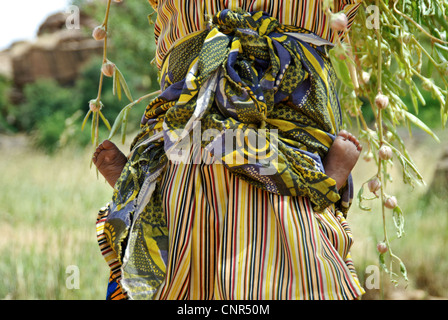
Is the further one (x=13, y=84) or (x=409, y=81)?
(x=13, y=84)

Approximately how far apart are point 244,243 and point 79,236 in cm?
306

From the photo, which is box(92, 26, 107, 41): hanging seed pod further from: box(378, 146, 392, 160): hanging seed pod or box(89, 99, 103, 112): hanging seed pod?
box(378, 146, 392, 160): hanging seed pod

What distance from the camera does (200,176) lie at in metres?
1.17

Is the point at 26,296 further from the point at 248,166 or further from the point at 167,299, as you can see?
the point at 248,166

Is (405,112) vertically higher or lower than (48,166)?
lower

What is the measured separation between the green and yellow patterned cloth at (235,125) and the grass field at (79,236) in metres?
0.68

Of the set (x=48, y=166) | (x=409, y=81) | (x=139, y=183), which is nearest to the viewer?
(x=139, y=183)

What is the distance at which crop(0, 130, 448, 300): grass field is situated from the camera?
313 centimetres

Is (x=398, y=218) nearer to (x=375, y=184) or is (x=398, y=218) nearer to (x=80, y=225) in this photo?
(x=375, y=184)

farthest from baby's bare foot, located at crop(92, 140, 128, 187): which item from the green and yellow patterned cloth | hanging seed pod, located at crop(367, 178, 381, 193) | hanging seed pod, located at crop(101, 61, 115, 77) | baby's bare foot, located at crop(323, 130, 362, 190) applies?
hanging seed pod, located at crop(367, 178, 381, 193)

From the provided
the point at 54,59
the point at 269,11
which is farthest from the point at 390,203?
the point at 54,59

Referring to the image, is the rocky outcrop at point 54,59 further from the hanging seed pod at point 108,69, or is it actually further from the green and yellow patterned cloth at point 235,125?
the green and yellow patterned cloth at point 235,125
